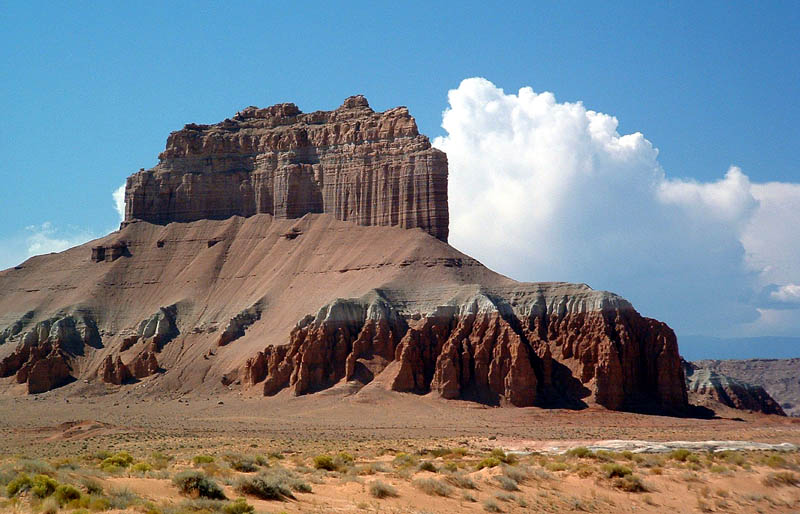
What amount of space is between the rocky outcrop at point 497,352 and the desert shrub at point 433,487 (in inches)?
2057

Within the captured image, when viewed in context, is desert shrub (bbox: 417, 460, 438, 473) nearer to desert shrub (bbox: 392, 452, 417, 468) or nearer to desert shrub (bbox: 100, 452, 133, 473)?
desert shrub (bbox: 392, 452, 417, 468)

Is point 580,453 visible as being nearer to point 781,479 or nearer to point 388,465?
point 781,479

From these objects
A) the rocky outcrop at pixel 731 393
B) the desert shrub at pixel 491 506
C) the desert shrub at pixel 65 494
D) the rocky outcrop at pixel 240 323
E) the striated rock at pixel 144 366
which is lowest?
the desert shrub at pixel 491 506

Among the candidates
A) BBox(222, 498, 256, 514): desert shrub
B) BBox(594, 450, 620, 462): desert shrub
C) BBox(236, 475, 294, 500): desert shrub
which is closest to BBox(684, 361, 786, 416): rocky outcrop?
BBox(594, 450, 620, 462): desert shrub

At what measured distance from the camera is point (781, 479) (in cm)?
3750

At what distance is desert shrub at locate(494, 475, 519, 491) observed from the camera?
104 ft

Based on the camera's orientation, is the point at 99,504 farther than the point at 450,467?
No

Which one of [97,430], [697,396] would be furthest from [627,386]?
[97,430]

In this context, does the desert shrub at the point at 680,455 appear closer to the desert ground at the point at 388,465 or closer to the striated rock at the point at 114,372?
the desert ground at the point at 388,465

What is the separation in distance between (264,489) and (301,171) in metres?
104

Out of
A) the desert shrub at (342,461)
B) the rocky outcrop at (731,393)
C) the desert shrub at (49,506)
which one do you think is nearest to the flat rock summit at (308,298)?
the rocky outcrop at (731,393)

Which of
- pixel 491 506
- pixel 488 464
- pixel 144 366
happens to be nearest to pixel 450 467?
pixel 488 464

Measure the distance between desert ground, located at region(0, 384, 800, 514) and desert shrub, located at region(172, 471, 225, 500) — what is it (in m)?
0.05

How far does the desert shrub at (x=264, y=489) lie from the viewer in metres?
26.8
